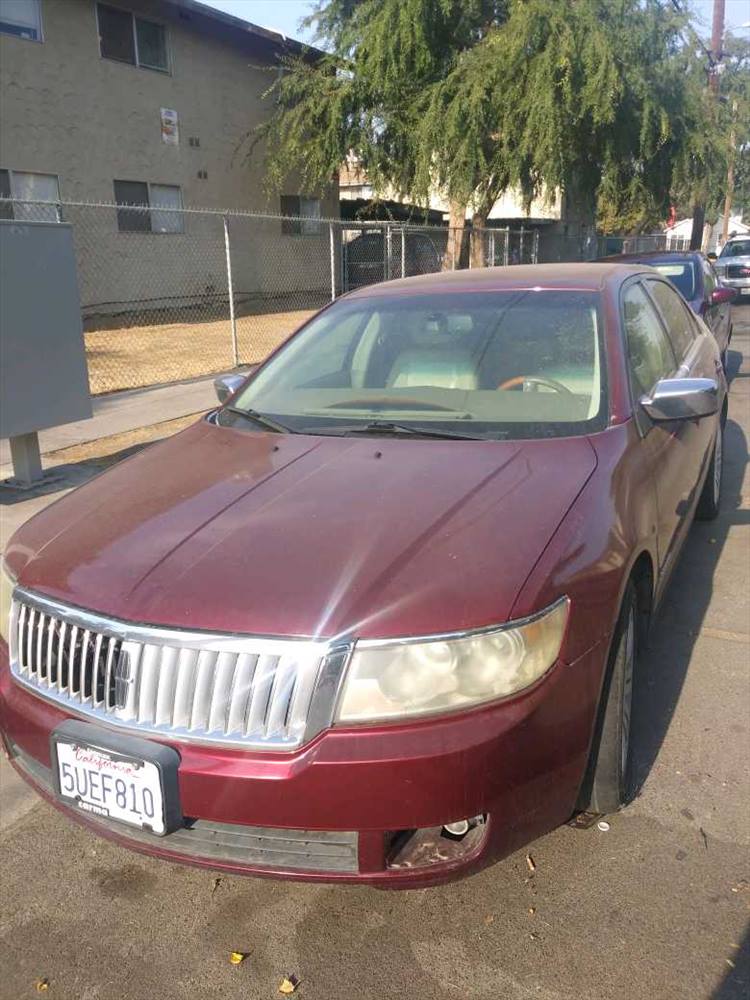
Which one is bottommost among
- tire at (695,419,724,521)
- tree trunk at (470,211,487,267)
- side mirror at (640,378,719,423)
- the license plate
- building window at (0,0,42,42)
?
tire at (695,419,724,521)

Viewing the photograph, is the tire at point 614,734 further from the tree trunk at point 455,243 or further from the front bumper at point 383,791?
the tree trunk at point 455,243

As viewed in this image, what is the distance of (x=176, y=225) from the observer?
62.1ft

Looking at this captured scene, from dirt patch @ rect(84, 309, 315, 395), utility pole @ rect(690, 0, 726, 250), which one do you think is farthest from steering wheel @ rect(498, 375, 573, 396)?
utility pole @ rect(690, 0, 726, 250)

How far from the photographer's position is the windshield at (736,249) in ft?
76.6

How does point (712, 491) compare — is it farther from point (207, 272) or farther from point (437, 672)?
point (207, 272)

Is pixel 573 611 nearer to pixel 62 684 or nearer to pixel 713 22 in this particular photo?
pixel 62 684

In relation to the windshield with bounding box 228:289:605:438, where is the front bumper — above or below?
below

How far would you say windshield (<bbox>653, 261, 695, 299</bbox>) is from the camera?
340 inches

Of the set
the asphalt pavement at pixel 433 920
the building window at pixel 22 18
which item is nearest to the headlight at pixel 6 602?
the asphalt pavement at pixel 433 920

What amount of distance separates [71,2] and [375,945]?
18.0m

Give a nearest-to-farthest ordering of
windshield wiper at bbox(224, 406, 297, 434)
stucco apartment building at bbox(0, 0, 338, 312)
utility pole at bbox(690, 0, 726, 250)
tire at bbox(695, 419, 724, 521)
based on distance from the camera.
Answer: windshield wiper at bbox(224, 406, 297, 434) < tire at bbox(695, 419, 724, 521) < stucco apartment building at bbox(0, 0, 338, 312) < utility pole at bbox(690, 0, 726, 250)

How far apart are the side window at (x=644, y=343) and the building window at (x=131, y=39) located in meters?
16.4

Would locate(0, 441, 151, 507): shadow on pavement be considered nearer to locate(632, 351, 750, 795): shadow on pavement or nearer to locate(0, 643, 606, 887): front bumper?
locate(632, 351, 750, 795): shadow on pavement

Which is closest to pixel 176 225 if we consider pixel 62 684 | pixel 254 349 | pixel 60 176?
pixel 60 176
